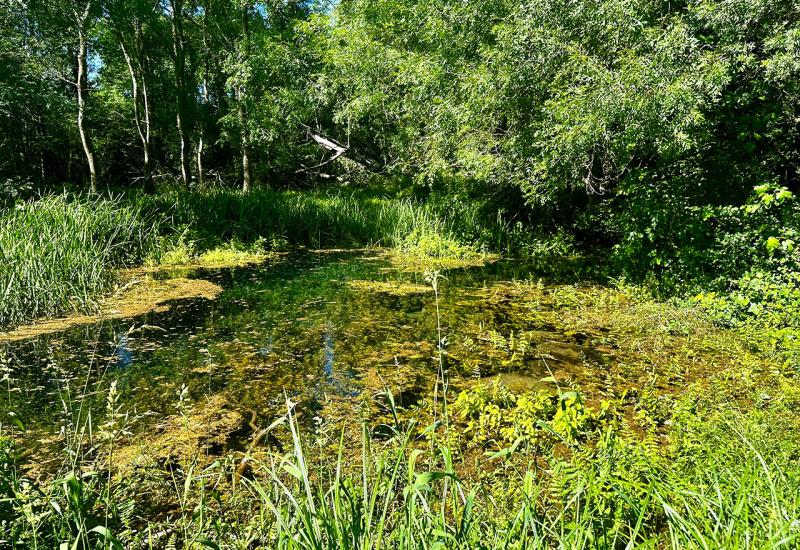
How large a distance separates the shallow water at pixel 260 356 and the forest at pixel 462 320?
33 millimetres

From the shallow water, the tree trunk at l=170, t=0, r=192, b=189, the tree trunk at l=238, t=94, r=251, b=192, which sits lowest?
the shallow water

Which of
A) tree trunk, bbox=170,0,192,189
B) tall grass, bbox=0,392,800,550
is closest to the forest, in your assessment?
tall grass, bbox=0,392,800,550

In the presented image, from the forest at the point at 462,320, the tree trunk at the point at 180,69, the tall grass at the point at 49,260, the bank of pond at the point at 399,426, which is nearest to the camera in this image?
the bank of pond at the point at 399,426

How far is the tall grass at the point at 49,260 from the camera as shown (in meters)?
4.43

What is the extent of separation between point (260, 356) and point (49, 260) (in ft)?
8.81

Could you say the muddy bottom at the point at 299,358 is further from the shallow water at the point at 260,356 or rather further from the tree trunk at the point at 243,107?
the tree trunk at the point at 243,107

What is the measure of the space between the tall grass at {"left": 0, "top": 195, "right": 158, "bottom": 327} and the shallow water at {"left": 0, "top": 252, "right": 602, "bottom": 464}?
62 centimetres

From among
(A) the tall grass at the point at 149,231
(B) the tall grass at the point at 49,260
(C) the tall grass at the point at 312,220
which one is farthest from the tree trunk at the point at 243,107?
(B) the tall grass at the point at 49,260

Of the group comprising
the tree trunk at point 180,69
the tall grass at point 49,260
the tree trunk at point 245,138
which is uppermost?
the tree trunk at point 180,69

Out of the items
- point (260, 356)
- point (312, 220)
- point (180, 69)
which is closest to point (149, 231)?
point (312, 220)

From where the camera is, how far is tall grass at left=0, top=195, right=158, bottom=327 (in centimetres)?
443

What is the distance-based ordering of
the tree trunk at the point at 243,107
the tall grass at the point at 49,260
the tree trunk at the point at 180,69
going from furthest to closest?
the tree trunk at the point at 180,69 < the tree trunk at the point at 243,107 < the tall grass at the point at 49,260

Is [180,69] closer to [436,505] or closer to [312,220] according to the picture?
[312,220]

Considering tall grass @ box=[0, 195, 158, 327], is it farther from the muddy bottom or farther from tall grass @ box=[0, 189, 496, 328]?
the muddy bottom
